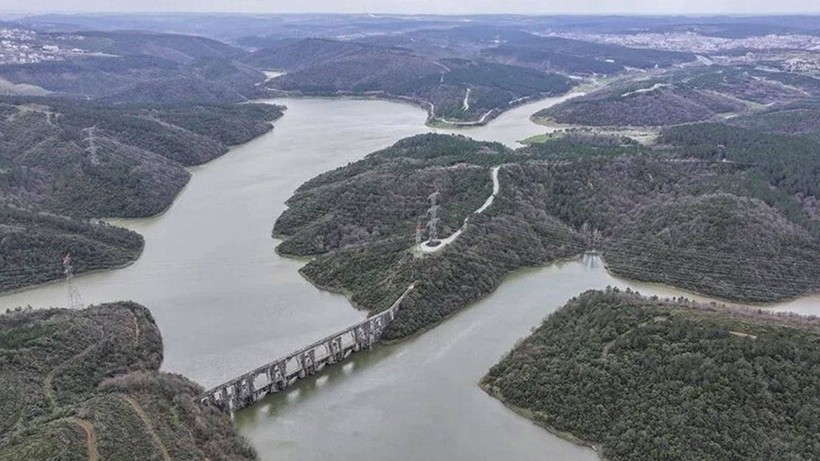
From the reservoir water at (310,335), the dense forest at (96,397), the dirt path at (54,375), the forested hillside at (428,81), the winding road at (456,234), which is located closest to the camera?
the dense forest at (96,397)

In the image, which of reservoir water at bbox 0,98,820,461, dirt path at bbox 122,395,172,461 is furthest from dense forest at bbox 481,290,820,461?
dirt path at bbox 122,395,172,461

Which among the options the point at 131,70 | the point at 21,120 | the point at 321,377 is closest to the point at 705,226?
the point at 321,377

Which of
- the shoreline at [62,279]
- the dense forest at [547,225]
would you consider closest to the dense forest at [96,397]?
the shoreline at [62,279]

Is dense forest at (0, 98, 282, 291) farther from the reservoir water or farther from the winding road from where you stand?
the winding road

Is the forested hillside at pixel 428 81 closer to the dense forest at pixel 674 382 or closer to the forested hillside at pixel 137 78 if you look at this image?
the forested hillside at pixel 137 78

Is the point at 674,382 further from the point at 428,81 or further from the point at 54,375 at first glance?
the point at 428,81
